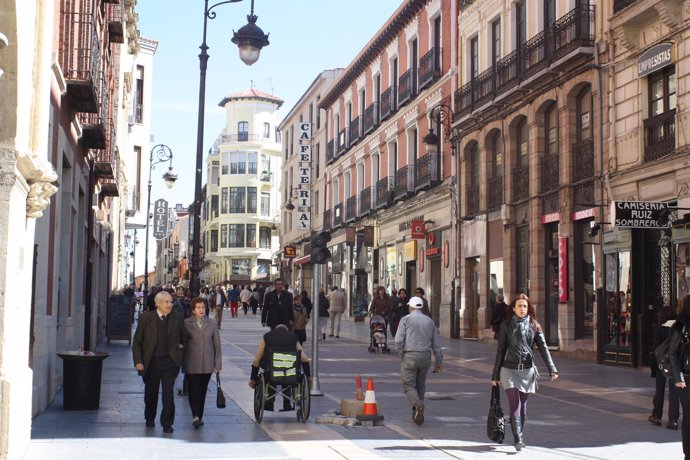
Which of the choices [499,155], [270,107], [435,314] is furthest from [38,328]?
[270,107]

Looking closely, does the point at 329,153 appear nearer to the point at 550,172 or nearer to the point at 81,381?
the point at 550,172

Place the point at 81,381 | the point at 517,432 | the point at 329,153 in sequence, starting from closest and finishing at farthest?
1. the point at 517,432
2. the point at 81,381
3. the point at 329,153

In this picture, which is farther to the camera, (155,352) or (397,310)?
(397,310)

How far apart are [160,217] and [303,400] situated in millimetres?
46499

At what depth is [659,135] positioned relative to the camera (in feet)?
71.4

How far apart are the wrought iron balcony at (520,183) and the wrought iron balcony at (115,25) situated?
1133cm

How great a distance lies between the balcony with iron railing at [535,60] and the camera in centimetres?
2494

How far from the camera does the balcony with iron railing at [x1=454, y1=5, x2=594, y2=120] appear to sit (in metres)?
24.9

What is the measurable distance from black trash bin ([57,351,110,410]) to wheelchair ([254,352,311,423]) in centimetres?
232

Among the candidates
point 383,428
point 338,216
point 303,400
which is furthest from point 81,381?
point 338,216

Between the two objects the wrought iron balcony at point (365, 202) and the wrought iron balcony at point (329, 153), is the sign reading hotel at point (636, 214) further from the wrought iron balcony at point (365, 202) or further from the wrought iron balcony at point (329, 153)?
the wrought iron balcony at point (329, 153)

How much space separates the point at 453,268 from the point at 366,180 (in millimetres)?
13366

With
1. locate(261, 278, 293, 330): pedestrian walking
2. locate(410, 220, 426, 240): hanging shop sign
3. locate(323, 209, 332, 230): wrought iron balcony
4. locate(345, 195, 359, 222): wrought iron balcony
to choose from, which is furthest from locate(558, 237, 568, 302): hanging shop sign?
locate(323, 209, 332, 230): wrought iron balcony

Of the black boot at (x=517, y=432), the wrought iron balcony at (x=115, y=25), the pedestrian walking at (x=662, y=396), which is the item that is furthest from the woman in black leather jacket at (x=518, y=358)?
the wrought iron balcony at (x=115, y=25)
